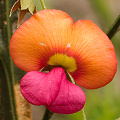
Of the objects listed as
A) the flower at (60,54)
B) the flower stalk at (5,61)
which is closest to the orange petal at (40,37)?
the flower at (60,54)

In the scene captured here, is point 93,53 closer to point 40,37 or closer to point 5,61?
point 40,37

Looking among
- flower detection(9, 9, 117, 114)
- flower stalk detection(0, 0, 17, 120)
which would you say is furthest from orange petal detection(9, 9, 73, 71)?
flower stalk detection(0, 0, 17, 120)

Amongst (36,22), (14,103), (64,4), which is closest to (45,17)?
(36,22)

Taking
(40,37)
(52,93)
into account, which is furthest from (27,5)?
(52,93)

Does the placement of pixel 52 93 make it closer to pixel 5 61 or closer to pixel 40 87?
pixel 40 87

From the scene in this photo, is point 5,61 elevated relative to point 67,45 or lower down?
lower down

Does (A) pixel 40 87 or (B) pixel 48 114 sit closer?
(A) pixel 40 87
